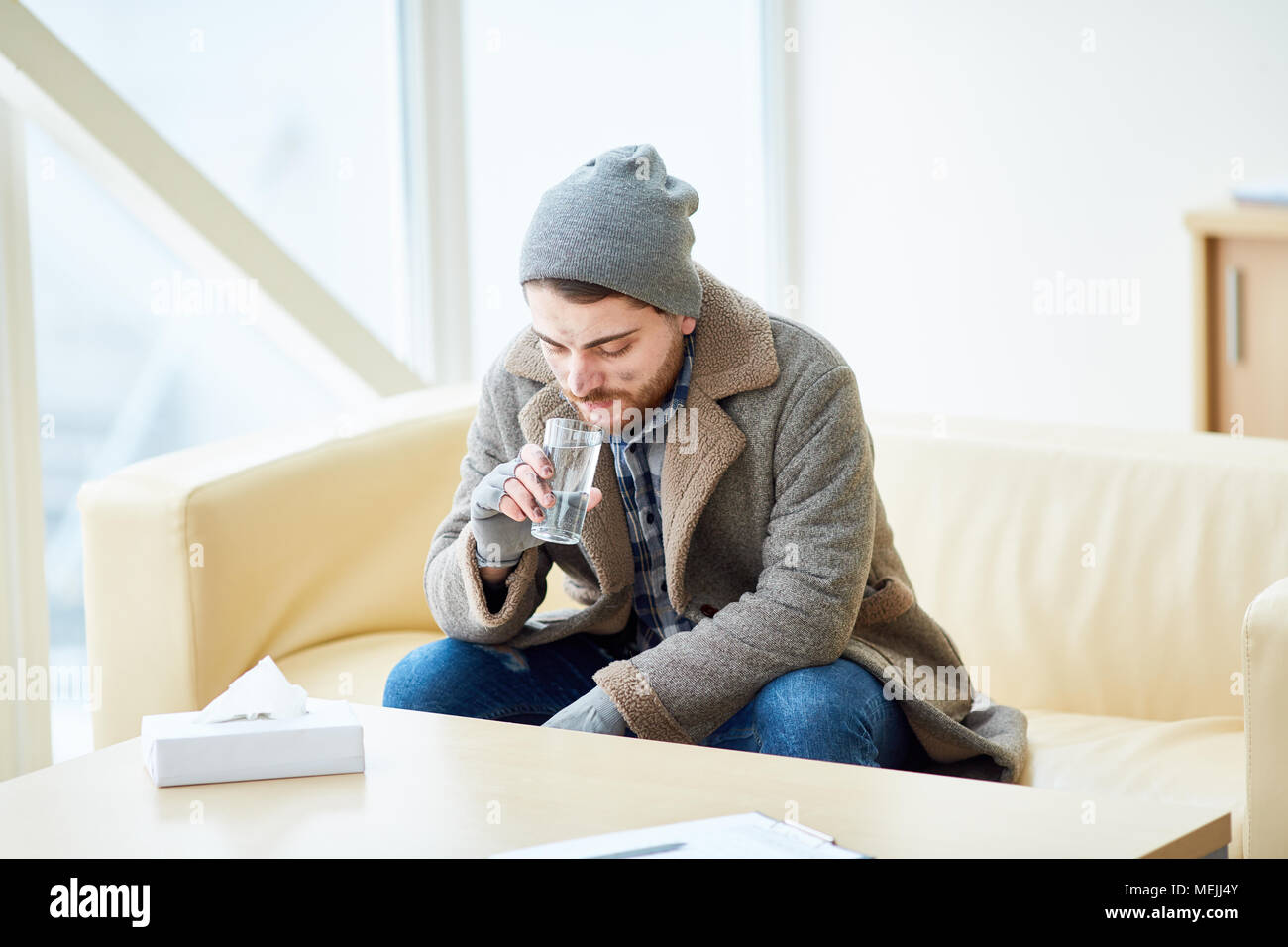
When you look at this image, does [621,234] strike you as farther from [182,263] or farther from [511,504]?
[182,263]

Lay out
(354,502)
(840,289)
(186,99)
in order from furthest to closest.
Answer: (840,289), (186,99), (354,502)

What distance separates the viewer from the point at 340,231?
307 centimetres

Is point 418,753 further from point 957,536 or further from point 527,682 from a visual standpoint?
point 957,536

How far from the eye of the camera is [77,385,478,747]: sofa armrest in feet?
6.80

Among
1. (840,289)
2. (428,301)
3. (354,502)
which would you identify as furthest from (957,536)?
(840,289)

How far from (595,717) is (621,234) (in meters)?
0.54

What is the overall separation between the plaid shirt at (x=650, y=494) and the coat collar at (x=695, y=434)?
0.01 meters

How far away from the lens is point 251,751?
1.38 m

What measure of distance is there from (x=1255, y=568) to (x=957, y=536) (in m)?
0.41

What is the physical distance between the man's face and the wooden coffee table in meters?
0.44
